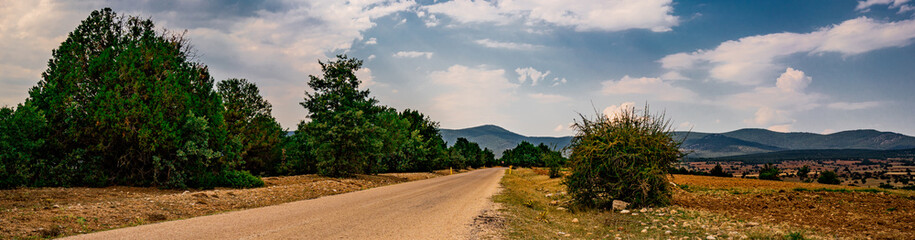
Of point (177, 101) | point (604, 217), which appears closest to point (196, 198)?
point (177, 101)

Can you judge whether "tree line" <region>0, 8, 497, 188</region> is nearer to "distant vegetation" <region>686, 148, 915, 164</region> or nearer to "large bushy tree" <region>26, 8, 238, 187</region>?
"large bushy tree" <region>26, 8, 238, 187</region>

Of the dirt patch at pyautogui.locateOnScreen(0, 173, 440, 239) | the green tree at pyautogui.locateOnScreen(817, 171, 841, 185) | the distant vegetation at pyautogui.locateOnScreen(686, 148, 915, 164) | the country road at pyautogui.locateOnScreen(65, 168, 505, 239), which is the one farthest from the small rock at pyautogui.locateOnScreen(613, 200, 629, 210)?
the distant vegetation at pyautogui.locateOnScreen(686, 148, 915, 164)

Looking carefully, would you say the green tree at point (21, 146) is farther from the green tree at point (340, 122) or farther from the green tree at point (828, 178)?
the green tree at point (828, 178)

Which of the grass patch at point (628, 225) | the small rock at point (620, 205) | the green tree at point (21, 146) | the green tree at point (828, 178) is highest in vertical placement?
the green tree at point (21, 146)

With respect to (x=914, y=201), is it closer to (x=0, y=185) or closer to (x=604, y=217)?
(x=604, y=217)

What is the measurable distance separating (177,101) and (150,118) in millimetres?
1723

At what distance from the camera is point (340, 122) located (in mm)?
30344

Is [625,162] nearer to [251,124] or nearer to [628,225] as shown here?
[628,225]

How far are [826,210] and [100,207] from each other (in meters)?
18.8

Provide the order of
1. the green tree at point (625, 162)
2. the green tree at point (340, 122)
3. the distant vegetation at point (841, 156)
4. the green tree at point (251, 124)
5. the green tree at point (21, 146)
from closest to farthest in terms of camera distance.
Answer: the green tree at point (625, 162) < the green tree at point (21, 146) < the green tree at point (340, 122) < the green tree at point (251, 124) < the distant vegetation at point (841, 156)

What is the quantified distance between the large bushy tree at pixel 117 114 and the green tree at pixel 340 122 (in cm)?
976

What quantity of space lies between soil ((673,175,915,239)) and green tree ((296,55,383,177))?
22168 millimetres

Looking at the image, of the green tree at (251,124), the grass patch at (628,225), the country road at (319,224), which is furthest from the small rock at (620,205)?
the green tree at (251,124)

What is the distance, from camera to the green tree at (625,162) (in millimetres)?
12641
